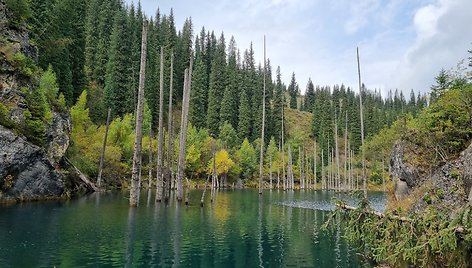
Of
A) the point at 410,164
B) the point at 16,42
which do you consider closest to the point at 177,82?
the point at 16,42

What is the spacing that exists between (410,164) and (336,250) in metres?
7.05

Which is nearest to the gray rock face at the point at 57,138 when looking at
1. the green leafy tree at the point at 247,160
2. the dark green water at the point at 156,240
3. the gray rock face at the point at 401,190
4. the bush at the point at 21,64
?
the bush at the point at 21,64

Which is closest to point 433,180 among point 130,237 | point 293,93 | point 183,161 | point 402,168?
point 402,168

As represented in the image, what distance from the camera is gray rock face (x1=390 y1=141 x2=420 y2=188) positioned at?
20578 millimetres

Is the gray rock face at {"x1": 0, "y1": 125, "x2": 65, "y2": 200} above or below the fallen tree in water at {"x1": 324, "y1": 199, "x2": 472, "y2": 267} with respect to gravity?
above

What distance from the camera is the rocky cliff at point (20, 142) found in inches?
1096

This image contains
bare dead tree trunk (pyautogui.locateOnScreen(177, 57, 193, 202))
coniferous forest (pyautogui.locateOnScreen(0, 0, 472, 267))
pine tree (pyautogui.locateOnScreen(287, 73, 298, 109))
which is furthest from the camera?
pine tree (pyautogui.locateOnScreen(287, 73, 298, 109))

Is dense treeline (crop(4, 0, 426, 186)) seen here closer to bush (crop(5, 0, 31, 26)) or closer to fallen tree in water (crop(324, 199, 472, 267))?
bush (crop(5, 0, 31, 26))

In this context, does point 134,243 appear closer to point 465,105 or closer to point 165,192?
point 465,105

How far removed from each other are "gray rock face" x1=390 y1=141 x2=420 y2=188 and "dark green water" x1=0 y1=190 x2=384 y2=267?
4.73 metres

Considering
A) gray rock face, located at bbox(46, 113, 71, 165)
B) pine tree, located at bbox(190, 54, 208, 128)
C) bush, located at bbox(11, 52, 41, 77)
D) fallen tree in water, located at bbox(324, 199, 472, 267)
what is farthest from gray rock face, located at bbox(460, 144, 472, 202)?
pine tree, located at bbox(190, 54, 208, 128)

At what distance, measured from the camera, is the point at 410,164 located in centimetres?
2086

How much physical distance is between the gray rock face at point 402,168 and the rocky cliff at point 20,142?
2530 cm

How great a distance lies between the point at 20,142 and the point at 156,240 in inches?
672
